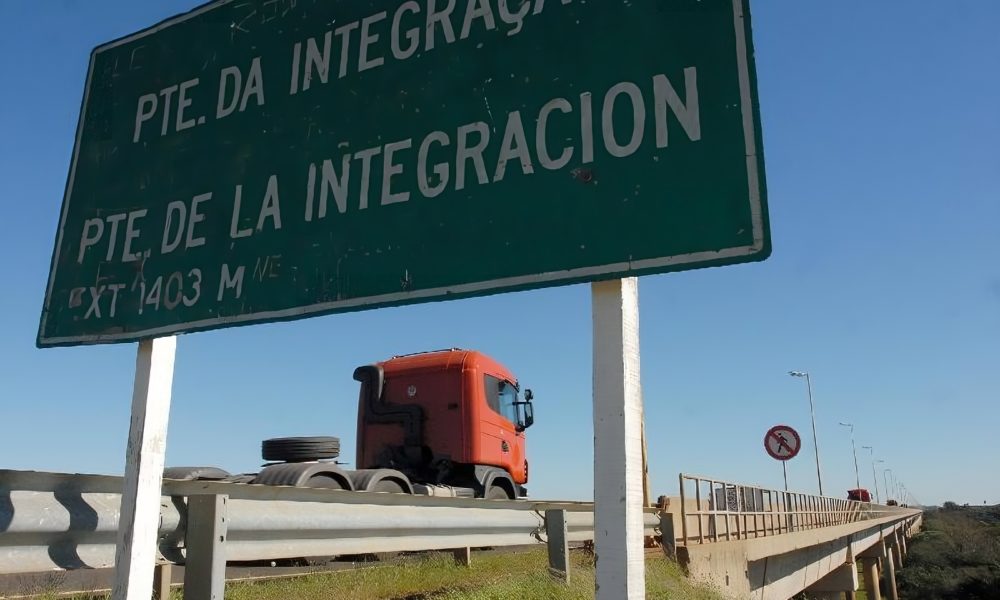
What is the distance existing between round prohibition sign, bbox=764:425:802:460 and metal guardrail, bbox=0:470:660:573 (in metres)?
17.3

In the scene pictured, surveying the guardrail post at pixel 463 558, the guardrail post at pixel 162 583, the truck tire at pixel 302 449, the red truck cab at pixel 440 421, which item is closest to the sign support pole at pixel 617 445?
the guardrail post at pixel 162 583

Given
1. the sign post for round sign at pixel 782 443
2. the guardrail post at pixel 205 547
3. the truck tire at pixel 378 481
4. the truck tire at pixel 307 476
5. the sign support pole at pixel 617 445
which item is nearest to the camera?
the sign support pole at pixel 617 445

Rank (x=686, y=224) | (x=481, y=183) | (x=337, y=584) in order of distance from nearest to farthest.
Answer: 1. (x=686, y=224)
2. (x=481, y=183)
3. (x=337, y=584)

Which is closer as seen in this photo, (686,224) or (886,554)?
(686,224)

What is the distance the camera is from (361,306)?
2654mm

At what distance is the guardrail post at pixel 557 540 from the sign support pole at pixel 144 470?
4.89 metres

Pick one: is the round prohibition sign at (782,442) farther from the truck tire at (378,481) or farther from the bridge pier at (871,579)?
the bridge pier at (871,579)

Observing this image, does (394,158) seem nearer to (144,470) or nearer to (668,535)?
(144,470)

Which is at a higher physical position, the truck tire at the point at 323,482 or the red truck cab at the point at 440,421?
the red truck cab at the point at 440,421

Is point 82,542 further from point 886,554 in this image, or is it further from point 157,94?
point 886,554

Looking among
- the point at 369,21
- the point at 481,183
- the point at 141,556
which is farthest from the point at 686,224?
the point at 141,556

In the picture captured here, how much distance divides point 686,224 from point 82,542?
295 centimetres

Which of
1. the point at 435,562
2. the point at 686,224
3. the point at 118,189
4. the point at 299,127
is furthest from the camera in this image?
the point at 435,562

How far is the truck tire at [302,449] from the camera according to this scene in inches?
360
